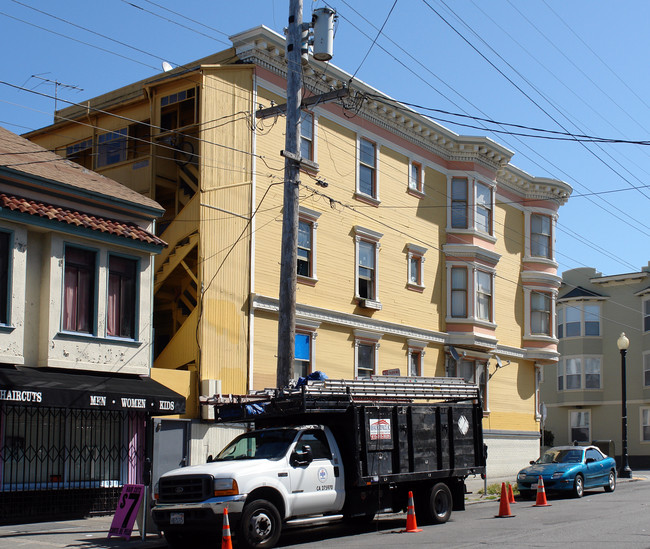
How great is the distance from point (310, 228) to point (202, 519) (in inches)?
520

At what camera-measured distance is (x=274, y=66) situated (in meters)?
23.9

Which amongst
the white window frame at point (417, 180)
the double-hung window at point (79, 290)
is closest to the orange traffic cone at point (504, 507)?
the double-hung window at point (79, 290)

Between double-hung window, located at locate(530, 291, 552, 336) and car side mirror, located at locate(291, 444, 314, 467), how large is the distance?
74.0ft

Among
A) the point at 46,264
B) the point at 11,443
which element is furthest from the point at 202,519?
the point at 46,264

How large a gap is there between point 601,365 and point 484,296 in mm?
20179

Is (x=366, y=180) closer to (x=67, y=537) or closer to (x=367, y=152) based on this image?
(x=367, y=152)

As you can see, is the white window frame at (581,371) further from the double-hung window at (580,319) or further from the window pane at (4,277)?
the window pane at (4,277)

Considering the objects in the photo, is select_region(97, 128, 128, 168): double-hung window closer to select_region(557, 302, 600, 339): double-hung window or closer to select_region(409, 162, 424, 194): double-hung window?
select_region(409, 162, 424, 194): double-hung window

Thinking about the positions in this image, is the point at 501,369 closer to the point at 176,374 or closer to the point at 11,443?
the point at 176,374

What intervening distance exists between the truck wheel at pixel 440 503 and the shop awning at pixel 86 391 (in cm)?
572

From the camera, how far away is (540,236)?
117 ft

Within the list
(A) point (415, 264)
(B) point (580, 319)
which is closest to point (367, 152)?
(A) point (415, 264)

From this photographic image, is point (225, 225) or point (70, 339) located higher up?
point (225, 225)

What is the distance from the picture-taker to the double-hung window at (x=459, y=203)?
104 feet
